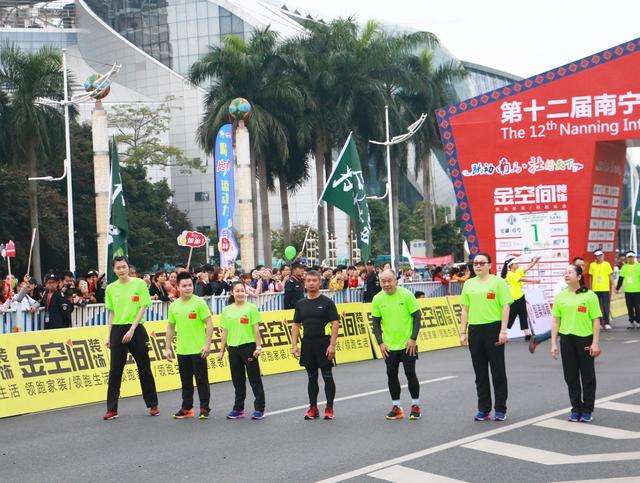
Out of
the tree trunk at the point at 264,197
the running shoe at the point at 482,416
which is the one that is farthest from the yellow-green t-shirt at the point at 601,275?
the tree trunk at the point at 264,197

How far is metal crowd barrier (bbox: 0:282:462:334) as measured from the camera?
49.9 feet

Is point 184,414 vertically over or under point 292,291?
under

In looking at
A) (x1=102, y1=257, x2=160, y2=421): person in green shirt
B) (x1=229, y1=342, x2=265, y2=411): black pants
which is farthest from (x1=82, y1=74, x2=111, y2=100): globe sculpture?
(x1=229, y1=342, x2=265, y2=411): black pants

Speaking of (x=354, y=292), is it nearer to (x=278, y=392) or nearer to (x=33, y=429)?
(x=278, y=392)

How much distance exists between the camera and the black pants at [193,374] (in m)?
12.3

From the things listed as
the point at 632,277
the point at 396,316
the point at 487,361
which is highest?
the point at 632,277

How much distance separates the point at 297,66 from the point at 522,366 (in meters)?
36.9

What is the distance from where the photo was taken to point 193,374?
40.8ft

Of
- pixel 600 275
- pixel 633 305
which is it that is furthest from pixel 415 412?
pixel 633 305

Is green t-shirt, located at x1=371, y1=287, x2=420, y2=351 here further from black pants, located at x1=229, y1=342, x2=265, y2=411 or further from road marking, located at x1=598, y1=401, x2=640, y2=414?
road marking, located at x1=598, y1=401, x2=640, y2=414

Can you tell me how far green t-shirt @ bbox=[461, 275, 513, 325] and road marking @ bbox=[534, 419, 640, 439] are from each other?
1.20 m

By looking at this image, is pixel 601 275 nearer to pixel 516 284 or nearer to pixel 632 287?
pixel 632 287

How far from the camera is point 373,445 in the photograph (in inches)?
388

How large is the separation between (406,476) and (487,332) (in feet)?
10.7
